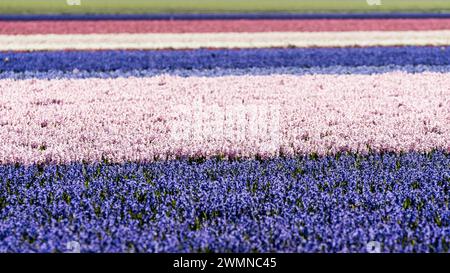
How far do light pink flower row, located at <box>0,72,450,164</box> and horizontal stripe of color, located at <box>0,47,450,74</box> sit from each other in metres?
2.82

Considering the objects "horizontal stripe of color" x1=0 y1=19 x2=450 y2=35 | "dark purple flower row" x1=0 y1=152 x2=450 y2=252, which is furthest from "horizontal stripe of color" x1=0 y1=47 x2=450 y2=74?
"dark purple flower row" x1=0 y1=152 x2=450 y2=252

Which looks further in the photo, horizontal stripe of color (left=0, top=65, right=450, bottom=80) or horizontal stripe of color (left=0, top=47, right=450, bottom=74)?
horizontal stripe of color (left=0, top=47, right=450, bottom=74)

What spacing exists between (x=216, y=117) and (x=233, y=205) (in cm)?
343

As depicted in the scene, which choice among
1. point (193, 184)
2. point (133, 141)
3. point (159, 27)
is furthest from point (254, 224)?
point (159, 27)

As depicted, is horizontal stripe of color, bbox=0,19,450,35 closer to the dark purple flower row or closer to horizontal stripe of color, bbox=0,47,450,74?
horizontal stripe of color, bbox=0,47,450,74

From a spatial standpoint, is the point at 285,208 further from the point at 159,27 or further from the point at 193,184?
the point at 159,27

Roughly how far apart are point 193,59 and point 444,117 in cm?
858

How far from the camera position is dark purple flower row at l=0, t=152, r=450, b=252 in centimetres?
453

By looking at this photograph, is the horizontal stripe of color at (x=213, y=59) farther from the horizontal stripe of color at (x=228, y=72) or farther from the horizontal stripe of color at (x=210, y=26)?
the horizontal stripe of color at (x=210, y=26)

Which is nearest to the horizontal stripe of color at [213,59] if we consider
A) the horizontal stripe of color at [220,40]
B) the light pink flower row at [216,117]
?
the horizontal stripe of color at [220,40]

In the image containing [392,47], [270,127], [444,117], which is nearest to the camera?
[270,127]

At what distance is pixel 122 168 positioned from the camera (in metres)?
6.29

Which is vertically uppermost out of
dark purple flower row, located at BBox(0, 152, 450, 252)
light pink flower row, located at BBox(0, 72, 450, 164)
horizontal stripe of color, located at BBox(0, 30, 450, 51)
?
horizontal stripe of color, located at BBox(0, 30, 450, 51)

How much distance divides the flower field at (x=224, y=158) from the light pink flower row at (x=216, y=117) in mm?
30
